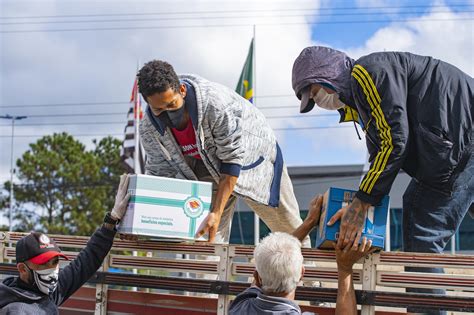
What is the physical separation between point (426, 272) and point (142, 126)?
2331 millimetres

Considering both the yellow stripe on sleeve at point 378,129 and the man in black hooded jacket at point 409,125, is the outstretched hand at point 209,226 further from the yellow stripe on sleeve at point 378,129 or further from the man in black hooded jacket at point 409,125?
the yellow stripe on sleeve at point 378,129

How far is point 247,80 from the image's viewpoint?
62.0 feet

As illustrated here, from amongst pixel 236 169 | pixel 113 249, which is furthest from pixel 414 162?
pixel 113 249

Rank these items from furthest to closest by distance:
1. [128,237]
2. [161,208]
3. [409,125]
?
[128,237], [161,208], [409,125]

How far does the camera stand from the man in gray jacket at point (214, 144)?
15.0 feet

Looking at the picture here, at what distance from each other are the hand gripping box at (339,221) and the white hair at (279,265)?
0.53 meters

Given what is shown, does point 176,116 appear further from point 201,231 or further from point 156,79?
point 201,231

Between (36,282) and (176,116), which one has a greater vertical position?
(176,116)

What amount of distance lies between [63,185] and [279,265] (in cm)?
3487

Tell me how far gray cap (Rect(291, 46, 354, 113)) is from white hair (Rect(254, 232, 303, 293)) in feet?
3.46

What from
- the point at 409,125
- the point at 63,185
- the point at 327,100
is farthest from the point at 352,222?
the point at 63,185

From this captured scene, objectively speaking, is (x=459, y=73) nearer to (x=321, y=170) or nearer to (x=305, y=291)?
(x=305, y=291)

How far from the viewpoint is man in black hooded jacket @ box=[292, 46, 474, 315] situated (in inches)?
139

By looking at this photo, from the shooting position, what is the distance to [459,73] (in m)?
3.78
